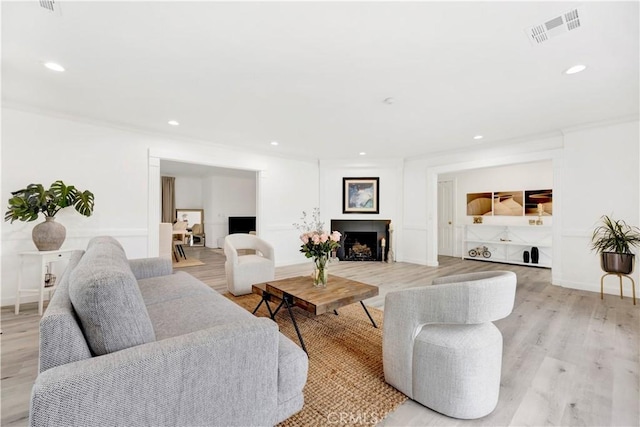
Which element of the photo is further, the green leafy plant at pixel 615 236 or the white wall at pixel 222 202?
the white wall at pixel 222 202

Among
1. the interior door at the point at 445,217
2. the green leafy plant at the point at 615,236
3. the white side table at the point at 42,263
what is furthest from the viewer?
the interior door at the point at 445,217

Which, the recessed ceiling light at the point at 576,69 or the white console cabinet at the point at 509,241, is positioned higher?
the recessed ceiling light at the point at 576,69

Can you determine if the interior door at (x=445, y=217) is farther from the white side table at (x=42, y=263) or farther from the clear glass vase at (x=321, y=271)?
the white side table at (x=42, y=263)

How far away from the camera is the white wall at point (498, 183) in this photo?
19.7 feet

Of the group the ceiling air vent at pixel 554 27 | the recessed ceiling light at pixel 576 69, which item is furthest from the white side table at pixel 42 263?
the recessed ceiling light at pixel 576 69

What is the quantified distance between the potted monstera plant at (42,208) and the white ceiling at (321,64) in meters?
1.07

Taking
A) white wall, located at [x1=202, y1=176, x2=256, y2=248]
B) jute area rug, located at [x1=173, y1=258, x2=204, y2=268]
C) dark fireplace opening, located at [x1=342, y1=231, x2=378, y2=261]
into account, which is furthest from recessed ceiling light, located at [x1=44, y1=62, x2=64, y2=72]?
white wall, located at [x1=202, y1=176, x2=256, y2=248]

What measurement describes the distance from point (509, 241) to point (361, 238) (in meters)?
3.34

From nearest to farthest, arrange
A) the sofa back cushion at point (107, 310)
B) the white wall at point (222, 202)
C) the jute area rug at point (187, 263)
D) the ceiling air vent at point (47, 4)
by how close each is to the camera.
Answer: the sofa back cushion at point (107, 310) → the ceiling air vent at point (47, 4) → the jute area rug at point (187, 263) → the white wall at point (222, 202)

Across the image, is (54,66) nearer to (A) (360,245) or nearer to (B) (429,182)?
(A) (360,245)

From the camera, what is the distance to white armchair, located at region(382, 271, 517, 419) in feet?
4.86

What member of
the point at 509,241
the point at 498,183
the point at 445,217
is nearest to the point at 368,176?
the point at 445,217

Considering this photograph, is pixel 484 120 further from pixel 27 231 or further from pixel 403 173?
pixel 27 231
